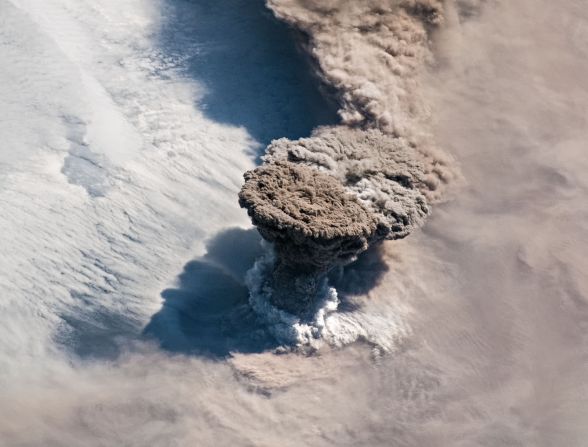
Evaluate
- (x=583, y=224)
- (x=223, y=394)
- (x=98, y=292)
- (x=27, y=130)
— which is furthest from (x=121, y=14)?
(x=583, y=224)

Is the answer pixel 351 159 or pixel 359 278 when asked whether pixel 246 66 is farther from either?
pixel 359 278

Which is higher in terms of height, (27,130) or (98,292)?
(27,130)

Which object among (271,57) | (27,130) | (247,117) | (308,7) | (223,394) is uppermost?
(308,7)

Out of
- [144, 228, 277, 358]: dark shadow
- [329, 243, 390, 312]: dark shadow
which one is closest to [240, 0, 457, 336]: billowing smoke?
[329, 243, 390, 312]: dark shadow

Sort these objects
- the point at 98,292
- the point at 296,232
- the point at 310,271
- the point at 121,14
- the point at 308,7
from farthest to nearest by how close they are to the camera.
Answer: the point at 121,14, the point at 308,7, the point at 98,292, the point at 310,271, the point at 296,232

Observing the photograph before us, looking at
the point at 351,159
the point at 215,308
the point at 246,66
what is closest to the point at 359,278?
the point at 351,159

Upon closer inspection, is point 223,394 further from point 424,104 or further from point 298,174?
point 424,104
